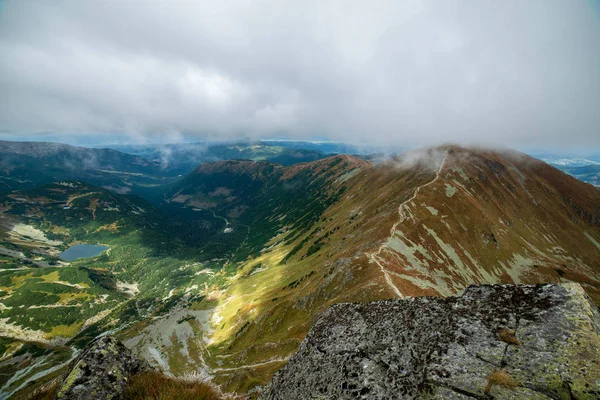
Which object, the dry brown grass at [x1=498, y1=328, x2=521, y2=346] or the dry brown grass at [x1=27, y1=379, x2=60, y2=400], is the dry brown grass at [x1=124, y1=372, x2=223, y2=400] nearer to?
the dry brown grass at [x1=27, y1=379, x2=60, y2=400]

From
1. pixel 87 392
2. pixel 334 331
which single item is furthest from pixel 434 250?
pixel 87 392

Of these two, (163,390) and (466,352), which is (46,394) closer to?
(163,390)

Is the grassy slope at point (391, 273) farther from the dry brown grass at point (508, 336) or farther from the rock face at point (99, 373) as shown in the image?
the dry brown grass at point (508, 336)

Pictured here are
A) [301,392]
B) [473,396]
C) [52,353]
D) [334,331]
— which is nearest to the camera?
[473,396]

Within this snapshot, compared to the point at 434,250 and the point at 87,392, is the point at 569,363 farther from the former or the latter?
the point at 434,250

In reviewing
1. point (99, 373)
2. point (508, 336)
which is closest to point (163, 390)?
point (99, 373)
